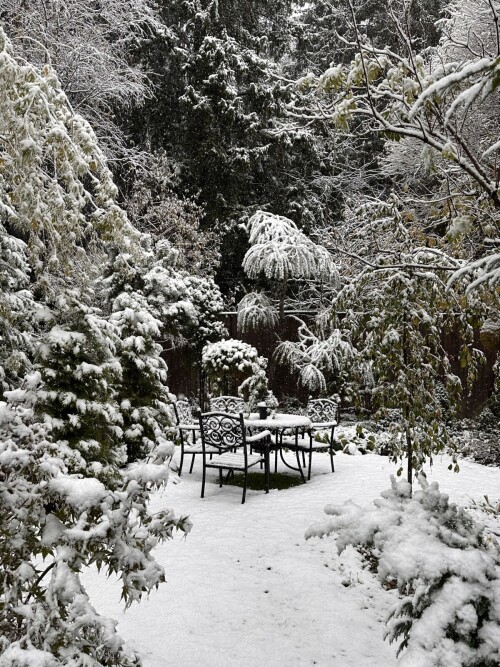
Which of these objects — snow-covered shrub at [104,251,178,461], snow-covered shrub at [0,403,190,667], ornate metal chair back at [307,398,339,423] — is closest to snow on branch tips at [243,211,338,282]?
ornate metal chair back at [307,398,339,423]

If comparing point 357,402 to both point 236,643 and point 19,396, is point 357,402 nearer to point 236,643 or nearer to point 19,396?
point 236,643

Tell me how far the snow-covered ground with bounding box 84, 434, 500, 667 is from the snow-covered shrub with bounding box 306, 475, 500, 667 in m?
Answer: 1.51

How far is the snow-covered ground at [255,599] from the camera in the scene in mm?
2945

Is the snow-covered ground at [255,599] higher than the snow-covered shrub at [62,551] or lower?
lower

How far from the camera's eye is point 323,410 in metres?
7.80

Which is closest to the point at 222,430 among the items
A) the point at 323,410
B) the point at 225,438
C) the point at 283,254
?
the point at 225,438

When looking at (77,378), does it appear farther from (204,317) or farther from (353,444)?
(204,317)

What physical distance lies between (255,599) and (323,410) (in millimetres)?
4395

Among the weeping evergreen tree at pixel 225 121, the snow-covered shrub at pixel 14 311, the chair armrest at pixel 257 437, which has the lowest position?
the chair armrest at pixel 257 437

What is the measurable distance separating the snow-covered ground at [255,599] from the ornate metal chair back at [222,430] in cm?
61

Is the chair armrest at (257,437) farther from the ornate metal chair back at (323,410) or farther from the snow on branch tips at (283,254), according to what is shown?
the snow on branch tips at (283,254)

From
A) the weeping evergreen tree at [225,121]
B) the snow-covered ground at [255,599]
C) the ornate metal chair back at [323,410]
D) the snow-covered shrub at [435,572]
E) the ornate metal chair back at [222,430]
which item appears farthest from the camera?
the weeping evergreen tree at [225,121]

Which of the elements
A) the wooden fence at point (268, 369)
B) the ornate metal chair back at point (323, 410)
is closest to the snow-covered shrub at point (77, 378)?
the ornate metal chair back at point (323, 410)

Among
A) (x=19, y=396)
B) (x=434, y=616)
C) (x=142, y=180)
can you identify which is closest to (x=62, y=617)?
(x=19, y=396)
